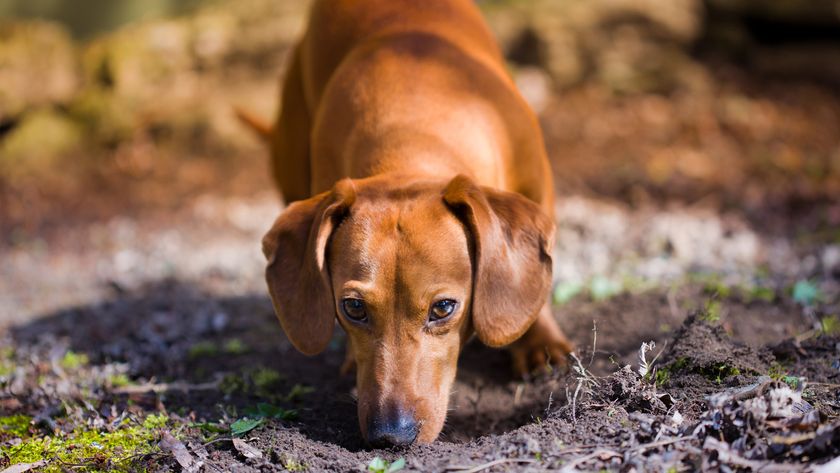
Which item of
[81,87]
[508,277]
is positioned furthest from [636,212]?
[81,87]

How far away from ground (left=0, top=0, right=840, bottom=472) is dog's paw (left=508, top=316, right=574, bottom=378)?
0.10 meters

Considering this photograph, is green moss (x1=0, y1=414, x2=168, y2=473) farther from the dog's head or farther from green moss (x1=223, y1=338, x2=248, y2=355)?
green moss (x1=223, y1=338, x2=248, y2=355)

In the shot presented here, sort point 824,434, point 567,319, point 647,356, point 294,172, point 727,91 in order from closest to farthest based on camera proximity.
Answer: point 824,434, point 647,356, point 567,319, point 294,172, point 727,91

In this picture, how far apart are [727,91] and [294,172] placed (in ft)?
19.2

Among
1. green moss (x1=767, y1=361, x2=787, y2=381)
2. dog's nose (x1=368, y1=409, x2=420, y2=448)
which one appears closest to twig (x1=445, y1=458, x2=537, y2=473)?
dog's nose (x1=368, y1=409, x2=420, y2=448)

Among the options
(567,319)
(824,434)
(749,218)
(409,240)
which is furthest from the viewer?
(749,218)

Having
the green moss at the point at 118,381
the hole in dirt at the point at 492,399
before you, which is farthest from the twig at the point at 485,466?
the green moss at the point at 118,381

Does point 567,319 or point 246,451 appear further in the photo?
point 567,319

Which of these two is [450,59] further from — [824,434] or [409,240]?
[824,434]

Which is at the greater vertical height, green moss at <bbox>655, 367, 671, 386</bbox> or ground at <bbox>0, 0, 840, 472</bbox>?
green moss at <bbox>655, 367, 671, 386</bbox>

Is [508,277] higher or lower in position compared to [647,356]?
higher

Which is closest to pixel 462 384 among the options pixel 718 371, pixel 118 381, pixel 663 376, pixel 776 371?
pixel 663 376

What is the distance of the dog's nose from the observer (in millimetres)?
2930

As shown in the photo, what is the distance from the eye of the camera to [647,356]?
3.45 metres
